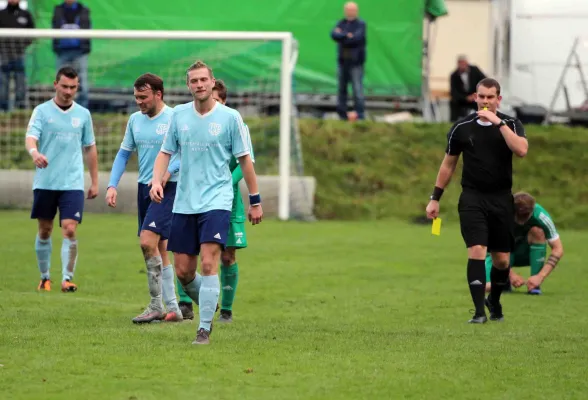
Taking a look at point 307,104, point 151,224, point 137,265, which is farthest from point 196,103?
point 307,104

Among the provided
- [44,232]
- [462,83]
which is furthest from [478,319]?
[462,83]

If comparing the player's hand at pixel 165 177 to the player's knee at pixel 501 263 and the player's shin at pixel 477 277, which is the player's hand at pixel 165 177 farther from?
the player's knee at pixel 501 263

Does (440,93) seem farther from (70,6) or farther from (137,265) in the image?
(137,265)

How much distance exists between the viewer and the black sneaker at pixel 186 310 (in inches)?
446

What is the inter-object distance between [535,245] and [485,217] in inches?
133

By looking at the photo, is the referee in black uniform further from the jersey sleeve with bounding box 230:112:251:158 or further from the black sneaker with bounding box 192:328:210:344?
the black sneaker with bounding box 192:328:210:344

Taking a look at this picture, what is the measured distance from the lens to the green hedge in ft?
76.5

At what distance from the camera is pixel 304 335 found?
34.0ft

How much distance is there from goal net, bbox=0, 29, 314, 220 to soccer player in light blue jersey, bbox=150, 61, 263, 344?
12334 millimetres

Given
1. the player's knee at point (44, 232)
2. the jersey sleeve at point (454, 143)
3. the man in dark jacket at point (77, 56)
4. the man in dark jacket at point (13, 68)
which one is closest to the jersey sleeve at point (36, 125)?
the player's knee at point (44, 232)

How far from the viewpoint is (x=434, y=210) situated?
11.5 metres

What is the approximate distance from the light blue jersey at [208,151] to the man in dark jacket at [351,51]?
1501cm

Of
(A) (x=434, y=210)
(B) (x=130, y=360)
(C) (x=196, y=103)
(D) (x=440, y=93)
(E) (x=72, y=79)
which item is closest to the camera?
(B) (x=130, y=360)

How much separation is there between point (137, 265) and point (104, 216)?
6.31 m
